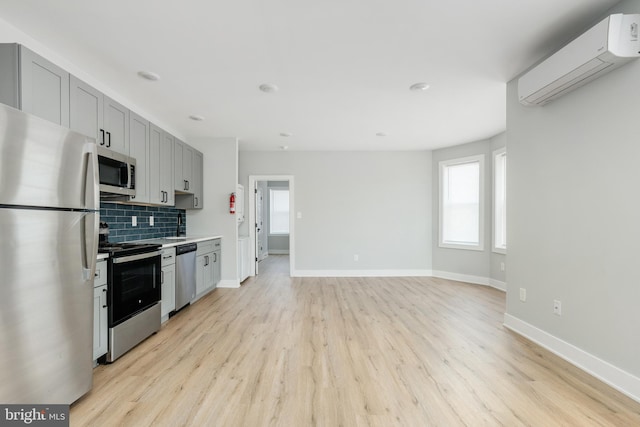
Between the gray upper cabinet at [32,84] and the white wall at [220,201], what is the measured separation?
107 inches

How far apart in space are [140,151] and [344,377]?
3137mm

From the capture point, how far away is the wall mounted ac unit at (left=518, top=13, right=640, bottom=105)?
1.82 meters

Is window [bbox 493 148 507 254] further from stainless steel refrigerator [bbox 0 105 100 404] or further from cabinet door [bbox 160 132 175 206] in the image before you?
stainless steel refrigerator [bbox 0 105 100 404]

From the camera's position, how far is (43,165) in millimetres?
1584

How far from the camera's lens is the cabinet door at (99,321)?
7.34ft

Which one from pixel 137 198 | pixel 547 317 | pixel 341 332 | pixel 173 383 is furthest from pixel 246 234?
pixel 547 317

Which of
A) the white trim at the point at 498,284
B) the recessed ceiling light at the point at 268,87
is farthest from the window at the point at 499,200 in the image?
the recessed ceiling light at the point at 268,87

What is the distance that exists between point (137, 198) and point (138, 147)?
58cm

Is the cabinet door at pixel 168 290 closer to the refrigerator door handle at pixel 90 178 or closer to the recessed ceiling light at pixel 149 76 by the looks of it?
the refrigerator door handle at pixel 90 178

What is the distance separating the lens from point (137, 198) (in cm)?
321

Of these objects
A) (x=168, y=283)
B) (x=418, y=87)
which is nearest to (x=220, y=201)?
(x=168, y=283)

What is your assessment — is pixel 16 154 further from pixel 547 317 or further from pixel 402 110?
pixel 547 317

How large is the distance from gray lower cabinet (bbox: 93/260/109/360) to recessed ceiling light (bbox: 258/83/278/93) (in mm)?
2166

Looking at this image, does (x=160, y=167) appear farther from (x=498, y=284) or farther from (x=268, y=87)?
(x=498, y=284)
